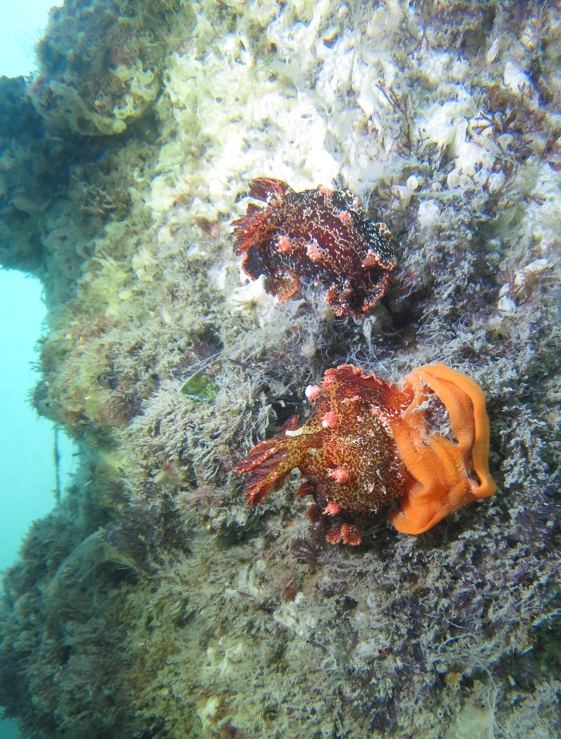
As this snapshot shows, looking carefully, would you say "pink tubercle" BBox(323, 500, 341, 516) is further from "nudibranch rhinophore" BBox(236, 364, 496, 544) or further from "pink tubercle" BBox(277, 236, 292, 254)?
"pink tubercle" BBox(277, 236, 292, 254)

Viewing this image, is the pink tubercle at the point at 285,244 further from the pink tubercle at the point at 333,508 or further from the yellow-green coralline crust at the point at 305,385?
the pink tubercle at the point at 333,508

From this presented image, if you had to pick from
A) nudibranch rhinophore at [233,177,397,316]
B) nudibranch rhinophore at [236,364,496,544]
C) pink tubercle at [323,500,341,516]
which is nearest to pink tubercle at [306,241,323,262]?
nudibranch rhinophore at [233,177,397,316]

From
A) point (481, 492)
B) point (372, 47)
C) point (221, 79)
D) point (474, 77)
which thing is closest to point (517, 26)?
point (474, 77)

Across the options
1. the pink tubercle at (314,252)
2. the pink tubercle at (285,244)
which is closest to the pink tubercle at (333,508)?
the pink tubercle at (314,252)

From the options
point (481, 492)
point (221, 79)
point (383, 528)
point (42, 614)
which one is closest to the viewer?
point (481, 492)

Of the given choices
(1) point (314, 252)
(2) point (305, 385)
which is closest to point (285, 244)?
(1) point (314, 252)

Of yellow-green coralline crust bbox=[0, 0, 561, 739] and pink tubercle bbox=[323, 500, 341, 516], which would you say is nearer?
pink tubercle bbox=[323, 500, 341, 516]

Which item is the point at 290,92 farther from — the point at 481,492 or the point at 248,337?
the point at 481,492
